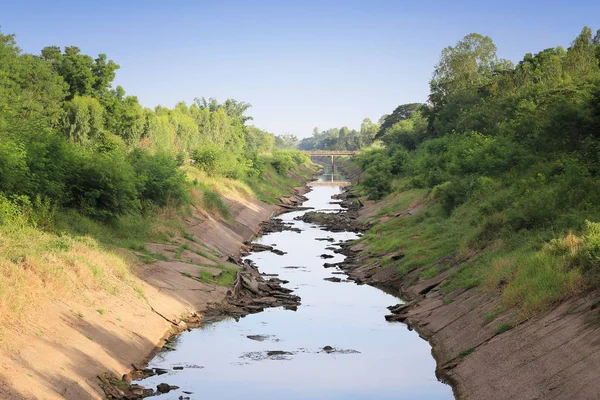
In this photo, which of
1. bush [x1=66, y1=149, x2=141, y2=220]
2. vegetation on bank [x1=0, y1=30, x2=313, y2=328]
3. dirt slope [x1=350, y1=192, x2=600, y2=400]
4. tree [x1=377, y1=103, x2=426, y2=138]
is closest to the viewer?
dirt slope [x1=350, y1=192, x2=600, y2=400]

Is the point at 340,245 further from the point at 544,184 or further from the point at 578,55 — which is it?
the point at 578,55

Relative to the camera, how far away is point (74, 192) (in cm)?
3556

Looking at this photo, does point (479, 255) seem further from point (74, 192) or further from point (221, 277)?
point (74, 192)

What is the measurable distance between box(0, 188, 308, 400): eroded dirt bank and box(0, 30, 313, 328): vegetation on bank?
2.20ft

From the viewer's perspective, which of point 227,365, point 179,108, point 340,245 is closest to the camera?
point 227,365

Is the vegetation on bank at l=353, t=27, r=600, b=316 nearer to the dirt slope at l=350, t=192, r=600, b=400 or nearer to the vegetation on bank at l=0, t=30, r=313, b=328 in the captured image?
the dirt slope at l=350, t=192, r=600, b=400

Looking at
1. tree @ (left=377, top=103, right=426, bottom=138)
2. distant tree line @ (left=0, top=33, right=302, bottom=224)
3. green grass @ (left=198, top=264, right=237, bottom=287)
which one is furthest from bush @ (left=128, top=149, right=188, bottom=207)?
tree @ (left=377, top=103, right=426, bottom=138)

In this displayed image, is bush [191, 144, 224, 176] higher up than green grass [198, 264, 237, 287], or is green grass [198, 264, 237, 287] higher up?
bush [191, 144, 224, 176]

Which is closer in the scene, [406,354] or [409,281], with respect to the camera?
[406,354]

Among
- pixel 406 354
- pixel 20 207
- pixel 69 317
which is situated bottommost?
pixel 406 354

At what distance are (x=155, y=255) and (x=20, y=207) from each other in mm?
7312

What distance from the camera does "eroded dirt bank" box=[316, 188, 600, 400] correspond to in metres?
16.9

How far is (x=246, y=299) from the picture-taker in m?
33.1

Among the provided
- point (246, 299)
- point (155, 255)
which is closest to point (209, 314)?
point (246, 299)
